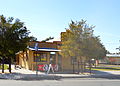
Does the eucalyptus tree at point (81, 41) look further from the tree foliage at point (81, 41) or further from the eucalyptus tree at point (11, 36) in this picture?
the eucalyptus tree at point (11, 36)

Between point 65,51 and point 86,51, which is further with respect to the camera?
point 65,51

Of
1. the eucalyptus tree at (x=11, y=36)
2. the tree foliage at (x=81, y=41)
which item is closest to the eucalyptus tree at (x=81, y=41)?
the tree foliage at (x=81, y=41)

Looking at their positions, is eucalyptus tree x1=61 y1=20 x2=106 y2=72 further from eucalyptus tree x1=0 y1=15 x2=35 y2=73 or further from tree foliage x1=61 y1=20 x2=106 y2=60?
eucalyptus tree x1=0 y1=15 x2=35 y2=73

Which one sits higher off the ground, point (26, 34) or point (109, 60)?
point (26, 34)

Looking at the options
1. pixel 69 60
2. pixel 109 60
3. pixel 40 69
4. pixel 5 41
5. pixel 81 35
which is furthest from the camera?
pixel 109 60

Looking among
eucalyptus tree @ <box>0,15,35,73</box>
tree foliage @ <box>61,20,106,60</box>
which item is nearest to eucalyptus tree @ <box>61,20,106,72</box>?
tree foliage @ <box>61,20,106,60</box>

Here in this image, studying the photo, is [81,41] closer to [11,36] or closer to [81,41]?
[81,41]

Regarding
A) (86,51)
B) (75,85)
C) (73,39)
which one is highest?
(73,39)

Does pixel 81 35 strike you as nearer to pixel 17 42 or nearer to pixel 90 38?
pixel 90 38

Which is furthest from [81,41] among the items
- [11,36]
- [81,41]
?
[11,36]

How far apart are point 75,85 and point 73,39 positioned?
916 cm

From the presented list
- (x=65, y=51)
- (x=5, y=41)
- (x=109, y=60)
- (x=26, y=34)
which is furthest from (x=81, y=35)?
(x=109, y=60)

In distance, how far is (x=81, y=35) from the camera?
20.8m

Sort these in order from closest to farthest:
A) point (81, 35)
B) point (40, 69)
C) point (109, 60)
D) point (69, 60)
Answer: point (81, 35), point (40, 69), point (69, 60), point (109, 60)
